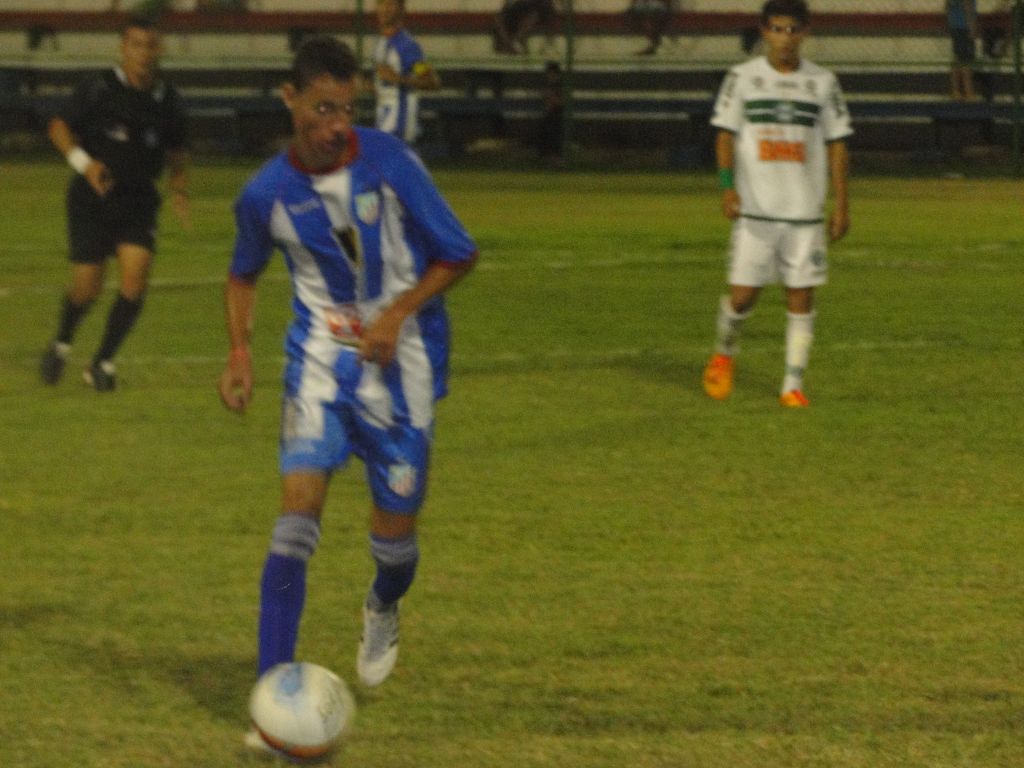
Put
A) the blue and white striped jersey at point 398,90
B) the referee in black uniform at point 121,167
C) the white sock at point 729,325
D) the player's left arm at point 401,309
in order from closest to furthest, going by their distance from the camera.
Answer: the player's left arm at point 401,309 < the white sock at point 729,325 < the referee in black uniform at point 121,167 < the blue and white striped jersey at point 398,90

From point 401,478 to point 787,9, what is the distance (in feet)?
17.9

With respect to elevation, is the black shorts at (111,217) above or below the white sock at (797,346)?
above

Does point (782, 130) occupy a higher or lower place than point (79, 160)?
higher

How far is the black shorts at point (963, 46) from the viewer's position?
30219mm

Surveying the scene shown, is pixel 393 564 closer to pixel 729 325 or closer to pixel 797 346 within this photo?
pixel 797 346

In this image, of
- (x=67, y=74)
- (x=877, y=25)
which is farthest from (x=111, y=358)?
(x=67, y=74)

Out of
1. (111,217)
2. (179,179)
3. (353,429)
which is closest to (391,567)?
(353,429)

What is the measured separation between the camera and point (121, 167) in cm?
1181

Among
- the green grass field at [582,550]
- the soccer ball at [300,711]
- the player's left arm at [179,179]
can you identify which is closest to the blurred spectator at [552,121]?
the green grass field at [582,550]

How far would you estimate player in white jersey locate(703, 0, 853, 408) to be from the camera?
10.9 m

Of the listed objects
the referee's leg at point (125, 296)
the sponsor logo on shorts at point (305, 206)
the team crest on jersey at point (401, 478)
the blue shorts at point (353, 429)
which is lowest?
the referee's leg at point (125, 296)

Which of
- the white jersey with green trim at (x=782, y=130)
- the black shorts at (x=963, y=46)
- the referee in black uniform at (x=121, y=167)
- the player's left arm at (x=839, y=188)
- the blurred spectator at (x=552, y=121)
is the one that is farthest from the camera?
the black shorts at (x=963, y=46)

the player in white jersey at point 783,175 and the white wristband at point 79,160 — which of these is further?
the white wristband at point 79,160

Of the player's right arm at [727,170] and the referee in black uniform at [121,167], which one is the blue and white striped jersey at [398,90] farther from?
the player's right arm at [727,170]
